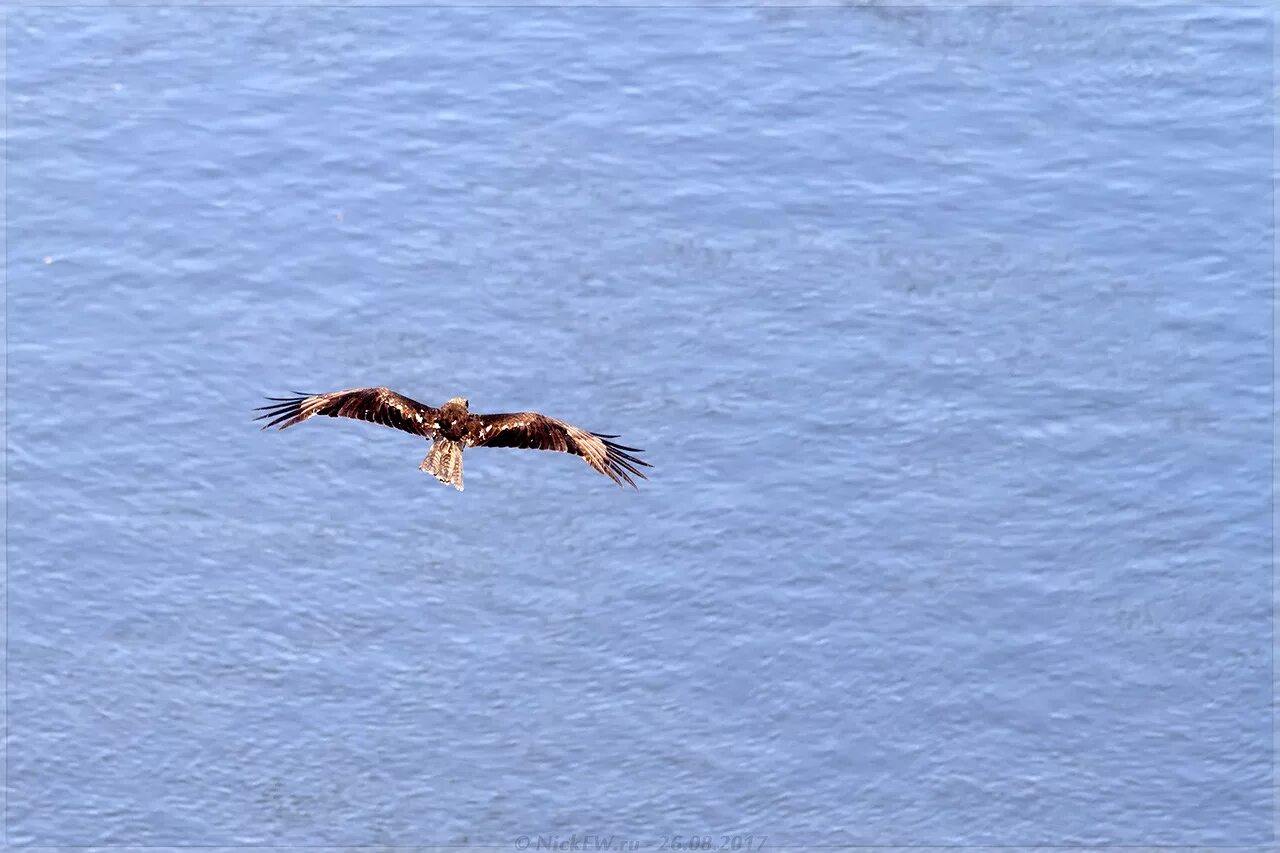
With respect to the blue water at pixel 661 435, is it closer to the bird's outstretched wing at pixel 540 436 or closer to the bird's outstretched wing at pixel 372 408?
the bird's outstretched wing at pixel 372 408

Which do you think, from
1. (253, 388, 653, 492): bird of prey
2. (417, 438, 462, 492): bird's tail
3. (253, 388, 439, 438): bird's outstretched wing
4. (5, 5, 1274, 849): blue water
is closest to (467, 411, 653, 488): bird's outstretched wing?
(253, 388, 653, 492): bird of prey

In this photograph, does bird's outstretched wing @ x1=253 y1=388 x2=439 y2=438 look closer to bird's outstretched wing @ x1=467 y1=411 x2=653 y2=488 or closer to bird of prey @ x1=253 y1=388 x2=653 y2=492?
bird of prey @ x1=253 y1=388 x2=653 y2=492

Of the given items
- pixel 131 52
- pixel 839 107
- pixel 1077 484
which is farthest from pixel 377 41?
pixel 1077 484

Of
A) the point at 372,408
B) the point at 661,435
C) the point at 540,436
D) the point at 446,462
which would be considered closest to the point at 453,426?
the point at 446,462

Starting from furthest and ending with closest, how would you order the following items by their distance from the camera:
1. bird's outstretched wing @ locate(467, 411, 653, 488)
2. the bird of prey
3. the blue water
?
1. the blue water
2. the bird of prey
3. bird's outstretched wing @ locate(467, 411, 653, 488)

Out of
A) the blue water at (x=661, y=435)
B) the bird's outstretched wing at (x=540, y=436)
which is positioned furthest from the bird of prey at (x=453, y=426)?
the blue water at (x=661, y=435)

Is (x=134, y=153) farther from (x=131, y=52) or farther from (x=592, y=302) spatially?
(x=592, y=302)
